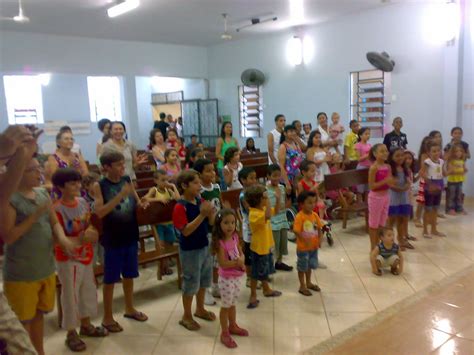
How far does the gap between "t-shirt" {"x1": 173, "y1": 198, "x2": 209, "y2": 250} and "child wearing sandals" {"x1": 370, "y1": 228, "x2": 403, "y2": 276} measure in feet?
6.38

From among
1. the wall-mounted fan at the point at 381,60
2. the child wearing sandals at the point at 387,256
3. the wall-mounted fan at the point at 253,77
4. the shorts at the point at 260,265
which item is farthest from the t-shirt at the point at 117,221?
the wall-mounted fan at the point at 253,77

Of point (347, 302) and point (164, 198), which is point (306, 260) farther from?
point (164, 198)

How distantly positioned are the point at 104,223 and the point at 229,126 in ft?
11.0

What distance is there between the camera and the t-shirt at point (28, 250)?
89.1 inches

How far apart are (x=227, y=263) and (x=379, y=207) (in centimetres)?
215

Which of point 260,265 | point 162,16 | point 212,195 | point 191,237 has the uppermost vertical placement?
point 162,16

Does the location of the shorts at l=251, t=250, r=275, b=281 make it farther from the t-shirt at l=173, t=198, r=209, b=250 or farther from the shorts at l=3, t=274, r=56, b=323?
the shorts at l=3, t=274, r=56, b=323

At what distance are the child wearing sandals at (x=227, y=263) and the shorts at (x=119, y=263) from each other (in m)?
0.68

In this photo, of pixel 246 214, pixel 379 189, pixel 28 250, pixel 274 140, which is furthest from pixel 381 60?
pixel 28 250

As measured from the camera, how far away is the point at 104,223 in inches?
120

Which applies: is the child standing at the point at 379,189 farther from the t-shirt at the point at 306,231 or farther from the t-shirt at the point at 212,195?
→ the t-shirt at the point at 212,195

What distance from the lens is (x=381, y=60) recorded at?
8227mm

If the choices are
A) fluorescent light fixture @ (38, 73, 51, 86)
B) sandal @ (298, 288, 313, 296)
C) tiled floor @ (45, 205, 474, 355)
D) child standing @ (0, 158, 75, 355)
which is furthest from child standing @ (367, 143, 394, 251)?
fluorescent light fixture @ (38, 73, 51, 86)

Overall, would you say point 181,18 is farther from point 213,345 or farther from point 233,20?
point 213,345
